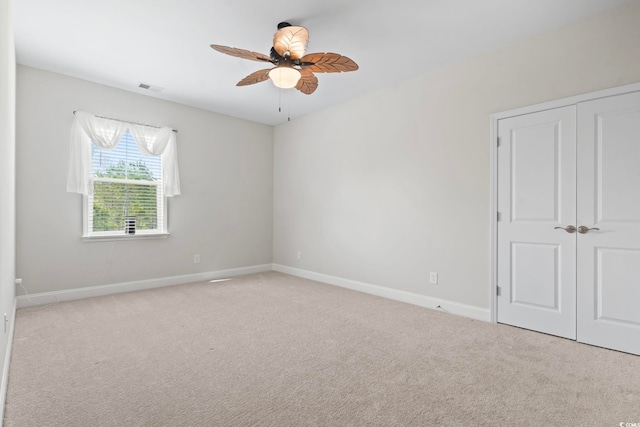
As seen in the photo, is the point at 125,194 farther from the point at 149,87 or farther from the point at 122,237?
the point at 149,87

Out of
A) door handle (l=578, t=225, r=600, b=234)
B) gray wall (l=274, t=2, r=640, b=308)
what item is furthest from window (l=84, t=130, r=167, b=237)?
door handle (l=578, t=225, r=600, b=234)

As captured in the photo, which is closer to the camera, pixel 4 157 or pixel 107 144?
pixel 4 157

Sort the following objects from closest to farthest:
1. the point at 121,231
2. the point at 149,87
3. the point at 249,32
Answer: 1. the point at 249,32
2. the point at 149,87
3. the point at 121,231

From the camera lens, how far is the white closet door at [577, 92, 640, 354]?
2523mm

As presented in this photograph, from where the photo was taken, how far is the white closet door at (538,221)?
2828mm

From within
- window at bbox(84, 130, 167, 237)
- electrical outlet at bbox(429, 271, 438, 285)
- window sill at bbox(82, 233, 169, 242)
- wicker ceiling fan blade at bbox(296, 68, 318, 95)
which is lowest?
electrical outlet at bbox(429, 271, 438, 285)

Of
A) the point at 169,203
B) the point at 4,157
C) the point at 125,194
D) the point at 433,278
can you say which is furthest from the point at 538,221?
the point at 125,194

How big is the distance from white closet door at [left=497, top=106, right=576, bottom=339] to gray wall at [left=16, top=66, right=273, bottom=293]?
4.01m

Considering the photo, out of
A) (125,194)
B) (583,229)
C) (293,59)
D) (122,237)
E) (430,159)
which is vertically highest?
(293,59)

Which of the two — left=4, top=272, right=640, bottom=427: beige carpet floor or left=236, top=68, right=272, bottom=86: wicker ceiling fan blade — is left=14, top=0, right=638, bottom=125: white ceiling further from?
left=4, top=272, right=640, bottom=427: beige carpet floor

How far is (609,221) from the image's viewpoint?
2.62 meters

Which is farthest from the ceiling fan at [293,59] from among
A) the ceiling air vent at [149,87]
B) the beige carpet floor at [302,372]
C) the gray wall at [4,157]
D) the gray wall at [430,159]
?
the beige carpet floor at [302,372]

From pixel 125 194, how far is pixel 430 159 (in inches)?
160

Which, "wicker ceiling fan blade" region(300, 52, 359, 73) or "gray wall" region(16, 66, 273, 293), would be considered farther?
"gray wall" region(16, 66, 273, 293)
